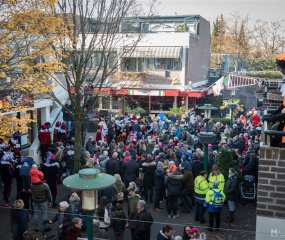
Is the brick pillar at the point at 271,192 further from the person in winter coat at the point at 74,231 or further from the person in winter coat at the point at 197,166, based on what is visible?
the person in winter coat at the point at 197,166

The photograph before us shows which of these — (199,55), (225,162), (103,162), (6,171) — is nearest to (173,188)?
(225,162)

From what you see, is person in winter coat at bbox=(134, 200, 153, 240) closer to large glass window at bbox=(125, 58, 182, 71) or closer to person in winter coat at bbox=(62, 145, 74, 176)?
person in winter coat at bbox=(62, 145, 74, 176)

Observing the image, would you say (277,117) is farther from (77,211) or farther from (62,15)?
(62,15)

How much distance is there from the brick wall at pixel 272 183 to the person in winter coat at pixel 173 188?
581cm

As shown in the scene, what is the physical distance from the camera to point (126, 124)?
1991 centimetres

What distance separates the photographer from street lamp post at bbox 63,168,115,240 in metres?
5.35

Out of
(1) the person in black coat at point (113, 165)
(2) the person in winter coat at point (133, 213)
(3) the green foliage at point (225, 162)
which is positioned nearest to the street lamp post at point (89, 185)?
(2) the person in winter coat at point (133, 213)

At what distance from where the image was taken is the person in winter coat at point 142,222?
838cm

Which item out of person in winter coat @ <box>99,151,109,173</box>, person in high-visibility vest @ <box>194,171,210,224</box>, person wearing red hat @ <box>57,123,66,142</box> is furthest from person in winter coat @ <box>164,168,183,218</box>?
person wearing red hat @ <box>57,123,66,142</box>

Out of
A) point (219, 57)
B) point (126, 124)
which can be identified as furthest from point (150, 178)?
point (219, 57)

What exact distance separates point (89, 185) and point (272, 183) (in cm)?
260

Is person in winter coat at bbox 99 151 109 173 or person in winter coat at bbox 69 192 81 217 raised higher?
person in winter coat at bbox 99 151 109 173

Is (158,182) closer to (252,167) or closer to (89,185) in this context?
(252,167)

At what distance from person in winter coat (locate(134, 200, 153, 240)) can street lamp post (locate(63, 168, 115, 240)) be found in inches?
116
